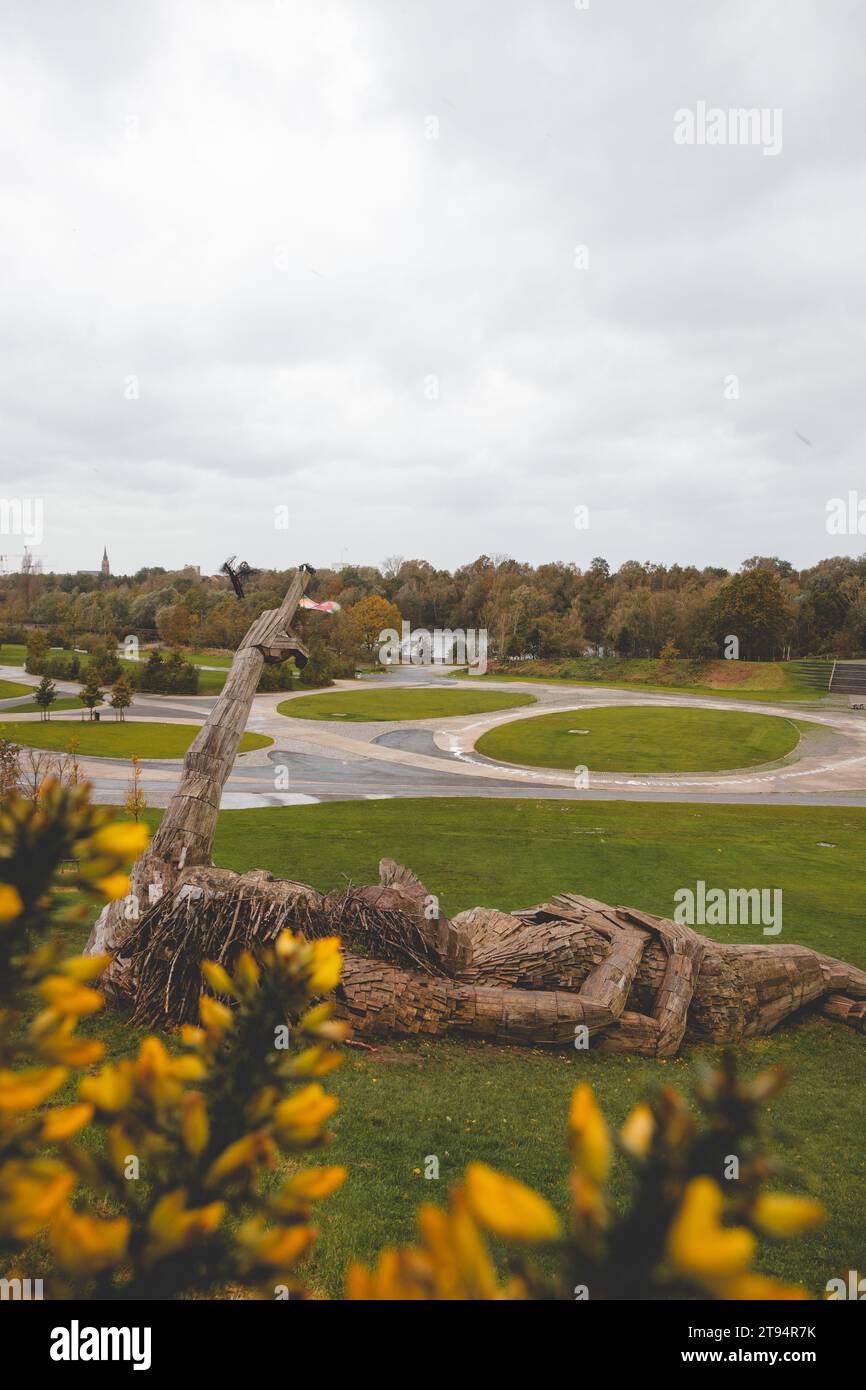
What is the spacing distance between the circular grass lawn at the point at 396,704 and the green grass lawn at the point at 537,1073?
117ft

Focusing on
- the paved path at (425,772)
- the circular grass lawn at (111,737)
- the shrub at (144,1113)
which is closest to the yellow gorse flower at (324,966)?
the shrub at (144,1113)

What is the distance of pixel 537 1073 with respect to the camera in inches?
318

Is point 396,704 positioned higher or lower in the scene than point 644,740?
higher

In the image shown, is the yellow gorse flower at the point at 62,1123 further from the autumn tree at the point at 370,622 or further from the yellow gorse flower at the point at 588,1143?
the autumn tree at the point at 370,622

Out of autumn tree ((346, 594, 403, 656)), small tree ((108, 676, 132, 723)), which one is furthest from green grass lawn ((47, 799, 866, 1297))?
autumn tree ((346, 594, 403, 656))

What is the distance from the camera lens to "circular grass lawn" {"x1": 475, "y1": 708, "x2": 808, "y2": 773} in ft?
131

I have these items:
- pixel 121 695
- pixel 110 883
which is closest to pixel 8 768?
pixel 110 883

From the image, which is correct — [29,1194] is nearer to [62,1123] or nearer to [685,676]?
A: [62,1123]

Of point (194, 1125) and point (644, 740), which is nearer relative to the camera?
point (194, 1125)

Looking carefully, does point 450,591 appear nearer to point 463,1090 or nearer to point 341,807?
point 341,807

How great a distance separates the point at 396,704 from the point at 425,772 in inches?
1090

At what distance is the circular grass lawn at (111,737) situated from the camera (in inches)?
1499

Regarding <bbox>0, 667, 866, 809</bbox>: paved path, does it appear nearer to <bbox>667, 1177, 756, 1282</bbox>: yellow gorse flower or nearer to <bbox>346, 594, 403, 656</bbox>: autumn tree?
<bbox>667, 1177, 756, 1282</bbox>: yellow gorse flower

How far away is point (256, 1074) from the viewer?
3.92 ft
